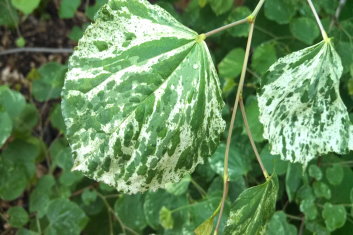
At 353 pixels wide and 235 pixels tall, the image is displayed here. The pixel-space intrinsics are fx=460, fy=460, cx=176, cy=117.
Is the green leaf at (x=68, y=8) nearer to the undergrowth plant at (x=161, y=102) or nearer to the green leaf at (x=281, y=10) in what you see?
the green leaf at (x=281, y=10)

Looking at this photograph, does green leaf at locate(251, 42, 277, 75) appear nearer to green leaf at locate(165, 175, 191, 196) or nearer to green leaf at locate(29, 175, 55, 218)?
green leaf at locate(165, 175, 191, 196)

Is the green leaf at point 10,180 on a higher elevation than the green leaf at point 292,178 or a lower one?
lower

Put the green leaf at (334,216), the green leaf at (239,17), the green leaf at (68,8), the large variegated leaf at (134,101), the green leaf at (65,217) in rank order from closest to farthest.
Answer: the large variegated leaf at (134,101), the green leaf at (334,216), the green leaf at (239,17), the green leaf at (65,217), the green leaf at (68,8)

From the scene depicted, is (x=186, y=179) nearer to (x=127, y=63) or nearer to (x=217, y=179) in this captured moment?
(x=217, y=179)

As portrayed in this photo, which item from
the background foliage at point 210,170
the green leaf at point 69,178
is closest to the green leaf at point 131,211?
the background foliage at point 210,170

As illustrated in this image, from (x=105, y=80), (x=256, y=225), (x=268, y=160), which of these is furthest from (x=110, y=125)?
(x=268, y=160)
